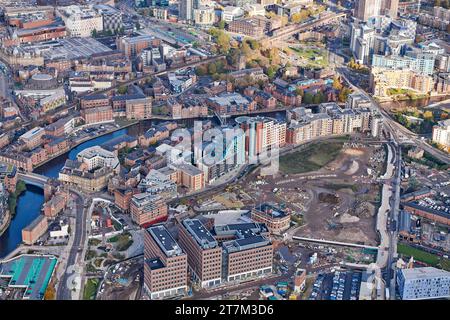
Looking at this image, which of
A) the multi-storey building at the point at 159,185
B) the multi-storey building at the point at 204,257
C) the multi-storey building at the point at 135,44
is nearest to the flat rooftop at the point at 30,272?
the multi-storey building at the point at 204,257

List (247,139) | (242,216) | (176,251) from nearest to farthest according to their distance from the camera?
(176,251), (242,216), (247,139)

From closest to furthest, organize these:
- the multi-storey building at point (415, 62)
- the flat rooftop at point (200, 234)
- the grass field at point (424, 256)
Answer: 1. the flat rooftop at point (200, 234)
2. the grass field at point (424, 256)
3. the multi-storey building at point (415, 62)

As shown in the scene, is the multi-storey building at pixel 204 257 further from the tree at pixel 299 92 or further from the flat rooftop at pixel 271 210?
the tree at pixel 299 92

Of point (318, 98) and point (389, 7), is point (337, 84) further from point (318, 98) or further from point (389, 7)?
point (389, 7)

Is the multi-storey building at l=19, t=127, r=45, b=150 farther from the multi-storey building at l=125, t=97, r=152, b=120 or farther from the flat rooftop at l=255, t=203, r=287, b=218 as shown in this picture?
the flat rooftop at l=255, t=203, r=287, b=218

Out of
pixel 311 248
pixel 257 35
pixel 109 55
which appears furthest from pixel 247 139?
pixel 257 35
